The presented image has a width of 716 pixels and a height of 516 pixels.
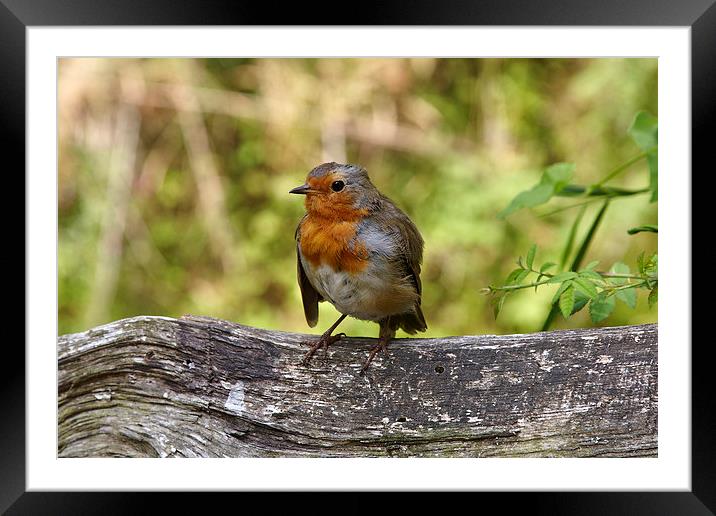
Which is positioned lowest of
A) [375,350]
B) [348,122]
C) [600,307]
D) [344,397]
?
[344,397]

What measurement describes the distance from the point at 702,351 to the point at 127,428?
5.49 ft

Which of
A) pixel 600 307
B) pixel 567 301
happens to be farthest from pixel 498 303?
pixel 600 307

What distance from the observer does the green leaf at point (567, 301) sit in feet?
7.63

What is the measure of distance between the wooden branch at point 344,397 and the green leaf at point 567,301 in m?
0.22

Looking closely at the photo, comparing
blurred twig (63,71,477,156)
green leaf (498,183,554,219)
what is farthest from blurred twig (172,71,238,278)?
green leaf (498,183,554,219)

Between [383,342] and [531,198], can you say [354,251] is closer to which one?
[383,342]

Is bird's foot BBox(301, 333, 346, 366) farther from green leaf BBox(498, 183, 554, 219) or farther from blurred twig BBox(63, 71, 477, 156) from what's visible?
blurred twig BBox(63, 71, 477, 156)

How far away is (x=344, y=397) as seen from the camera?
2.51 metres

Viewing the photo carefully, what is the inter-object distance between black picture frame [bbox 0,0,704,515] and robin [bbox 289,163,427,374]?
66 centimetres

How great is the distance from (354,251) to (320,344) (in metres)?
0.32

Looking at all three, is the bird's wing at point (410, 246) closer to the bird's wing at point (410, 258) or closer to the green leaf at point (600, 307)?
the bird's wing at point (410, 258)

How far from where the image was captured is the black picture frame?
2145mm

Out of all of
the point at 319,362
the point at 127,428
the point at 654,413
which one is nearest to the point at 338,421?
the point at 319,362
